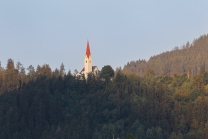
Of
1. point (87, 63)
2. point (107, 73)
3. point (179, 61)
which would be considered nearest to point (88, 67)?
point (87, 63)

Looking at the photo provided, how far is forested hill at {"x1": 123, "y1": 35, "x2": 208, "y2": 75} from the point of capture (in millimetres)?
162075

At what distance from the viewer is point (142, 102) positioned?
314ft

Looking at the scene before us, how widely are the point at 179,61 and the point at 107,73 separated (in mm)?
66451

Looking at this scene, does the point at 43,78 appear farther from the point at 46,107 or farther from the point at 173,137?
the point at 173,137

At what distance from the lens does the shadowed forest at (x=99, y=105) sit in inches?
3430

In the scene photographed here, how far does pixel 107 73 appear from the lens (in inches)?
4149

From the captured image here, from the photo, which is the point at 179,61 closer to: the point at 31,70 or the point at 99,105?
the point at 31,70

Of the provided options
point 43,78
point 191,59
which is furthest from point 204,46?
point 43,78

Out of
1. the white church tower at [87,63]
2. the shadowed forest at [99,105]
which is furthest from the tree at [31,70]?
the white church tower at [87,63]

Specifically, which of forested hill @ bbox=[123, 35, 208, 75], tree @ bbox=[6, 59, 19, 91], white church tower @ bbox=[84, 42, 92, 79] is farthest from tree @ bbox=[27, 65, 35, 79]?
forested hill @ bbox=[123, 35, 208, 75]

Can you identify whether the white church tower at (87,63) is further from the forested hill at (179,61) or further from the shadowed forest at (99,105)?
the forested hill at (179,61)

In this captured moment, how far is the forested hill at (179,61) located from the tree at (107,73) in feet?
155

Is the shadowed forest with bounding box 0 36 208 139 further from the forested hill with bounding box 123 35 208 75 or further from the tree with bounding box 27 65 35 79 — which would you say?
the forested hill with bounding box 123 35 208 75

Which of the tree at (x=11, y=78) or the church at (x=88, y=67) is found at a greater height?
the church at (x=88, y=67)
